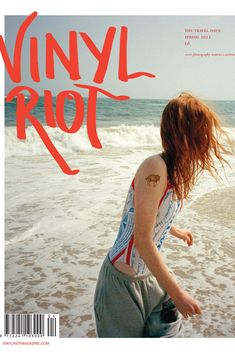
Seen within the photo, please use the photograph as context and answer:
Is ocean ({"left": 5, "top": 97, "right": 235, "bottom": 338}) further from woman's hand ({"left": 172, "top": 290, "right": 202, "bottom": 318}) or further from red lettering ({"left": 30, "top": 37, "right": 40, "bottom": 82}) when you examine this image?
woman's hand ({"left": 172, "top": 290, "right": 202, "bottom": 318})

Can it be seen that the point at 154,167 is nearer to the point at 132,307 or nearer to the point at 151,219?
the point at 151,219

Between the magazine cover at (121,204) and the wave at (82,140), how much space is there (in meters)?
2.22

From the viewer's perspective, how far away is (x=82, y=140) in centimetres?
788

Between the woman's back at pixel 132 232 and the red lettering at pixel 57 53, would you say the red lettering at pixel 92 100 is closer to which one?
the red lettering at pixel 57 53

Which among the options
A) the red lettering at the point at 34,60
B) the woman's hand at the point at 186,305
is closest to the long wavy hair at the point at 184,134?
the woman's hand at the point at 186,305

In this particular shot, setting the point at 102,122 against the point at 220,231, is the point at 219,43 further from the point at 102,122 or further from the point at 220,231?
the point at 102,122

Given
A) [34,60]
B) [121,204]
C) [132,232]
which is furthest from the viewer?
[121,204]

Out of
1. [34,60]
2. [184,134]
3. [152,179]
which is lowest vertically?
[152,179]

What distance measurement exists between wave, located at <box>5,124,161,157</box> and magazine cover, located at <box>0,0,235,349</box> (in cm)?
222

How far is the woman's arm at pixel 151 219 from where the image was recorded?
1068 millimetres

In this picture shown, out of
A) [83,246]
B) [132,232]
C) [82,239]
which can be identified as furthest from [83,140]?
[132,232]

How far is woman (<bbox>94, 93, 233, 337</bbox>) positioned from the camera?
3.54ft

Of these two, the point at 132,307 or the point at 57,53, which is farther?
the point at 57,53

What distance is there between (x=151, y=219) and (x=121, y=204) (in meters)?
3.05
